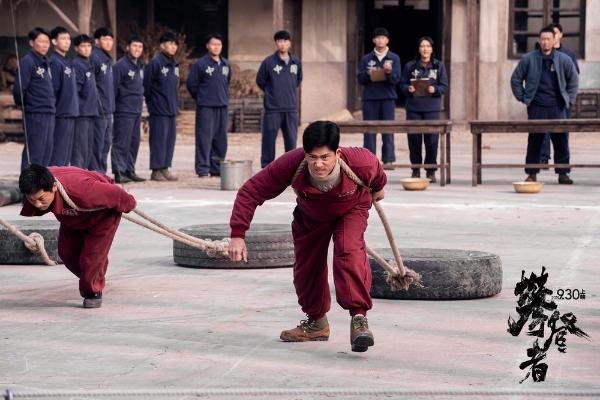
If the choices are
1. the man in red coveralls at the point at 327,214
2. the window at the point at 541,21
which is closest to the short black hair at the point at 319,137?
the man in red coveralls at the point at 327,214

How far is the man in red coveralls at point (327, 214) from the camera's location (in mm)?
6535

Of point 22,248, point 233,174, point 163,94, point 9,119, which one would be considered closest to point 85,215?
point 22,248

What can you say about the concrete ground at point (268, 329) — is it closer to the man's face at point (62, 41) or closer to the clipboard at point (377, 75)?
the man's face at point (62, 41)

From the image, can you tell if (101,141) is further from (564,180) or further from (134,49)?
(564,180)

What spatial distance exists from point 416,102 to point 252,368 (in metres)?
11.5

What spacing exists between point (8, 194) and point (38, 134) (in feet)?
6.89

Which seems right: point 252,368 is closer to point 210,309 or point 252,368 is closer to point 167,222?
point 210,309

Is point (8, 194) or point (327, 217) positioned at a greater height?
point (327, 217)

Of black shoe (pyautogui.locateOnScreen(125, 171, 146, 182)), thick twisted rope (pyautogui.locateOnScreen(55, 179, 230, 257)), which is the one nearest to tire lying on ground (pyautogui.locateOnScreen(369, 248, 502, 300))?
thick twisted rope (pyautogui.locateOnScreen(55, 179, 230, 257))

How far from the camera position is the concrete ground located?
6047 mm

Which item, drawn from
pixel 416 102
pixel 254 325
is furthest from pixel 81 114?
pixel 254 325

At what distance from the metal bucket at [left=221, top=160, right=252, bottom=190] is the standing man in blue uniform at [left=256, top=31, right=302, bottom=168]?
2.47 meters

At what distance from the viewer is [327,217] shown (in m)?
6.78

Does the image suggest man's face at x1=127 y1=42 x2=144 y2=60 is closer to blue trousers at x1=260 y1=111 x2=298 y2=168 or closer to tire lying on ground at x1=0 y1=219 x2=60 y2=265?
blue trousers at x1=260 y1=111 x2=298 y2=168
